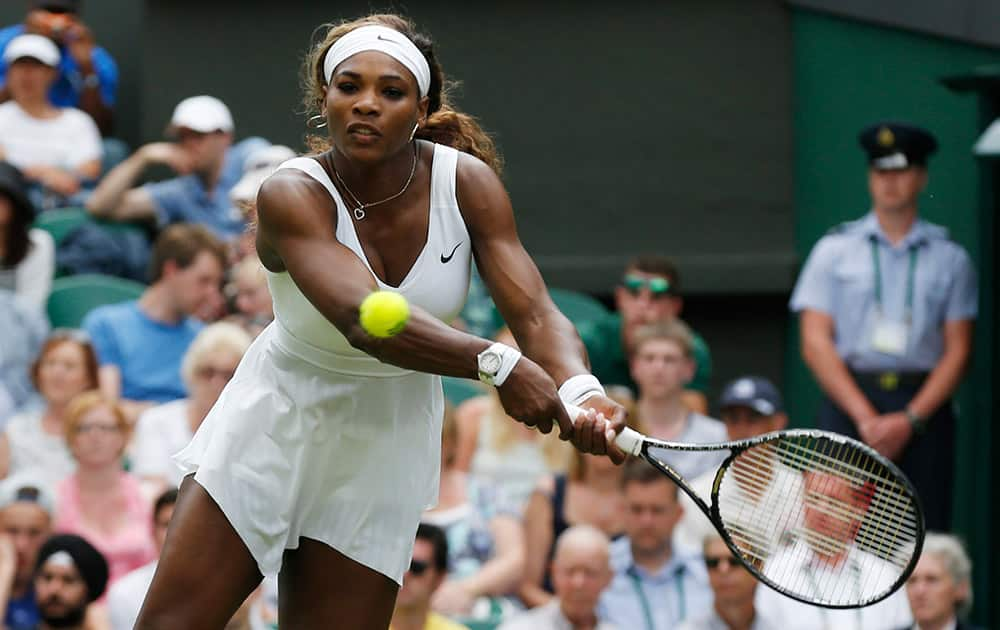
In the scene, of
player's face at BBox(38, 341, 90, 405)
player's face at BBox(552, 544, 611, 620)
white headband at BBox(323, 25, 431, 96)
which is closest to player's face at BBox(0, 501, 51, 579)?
player's face at BBox(38, 341, 90, 405)

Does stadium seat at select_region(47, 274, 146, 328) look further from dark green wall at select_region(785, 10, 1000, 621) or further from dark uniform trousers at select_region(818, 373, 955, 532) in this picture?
dark green wall at select_region(785, 10, 1000, 621)

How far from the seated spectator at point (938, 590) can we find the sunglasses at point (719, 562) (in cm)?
57

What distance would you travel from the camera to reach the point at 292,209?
148 inches

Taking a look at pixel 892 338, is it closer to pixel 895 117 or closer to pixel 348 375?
pixel 895 117

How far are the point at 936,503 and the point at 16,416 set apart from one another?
356 cm

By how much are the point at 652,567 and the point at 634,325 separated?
1465 millimetres

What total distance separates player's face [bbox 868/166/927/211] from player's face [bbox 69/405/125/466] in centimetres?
306

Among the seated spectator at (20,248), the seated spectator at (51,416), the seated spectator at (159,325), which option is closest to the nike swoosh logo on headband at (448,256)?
the seated spectator at (51,416)

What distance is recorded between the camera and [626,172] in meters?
9.67

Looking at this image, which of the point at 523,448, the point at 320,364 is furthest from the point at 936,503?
the point at 320,364

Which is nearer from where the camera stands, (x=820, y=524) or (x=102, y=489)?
(x=820, y=524)

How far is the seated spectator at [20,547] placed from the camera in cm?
640

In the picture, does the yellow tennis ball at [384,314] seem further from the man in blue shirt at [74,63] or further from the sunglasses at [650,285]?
the man in blue shirt at [74,63]

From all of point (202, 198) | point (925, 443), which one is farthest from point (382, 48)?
point (202, 198)
